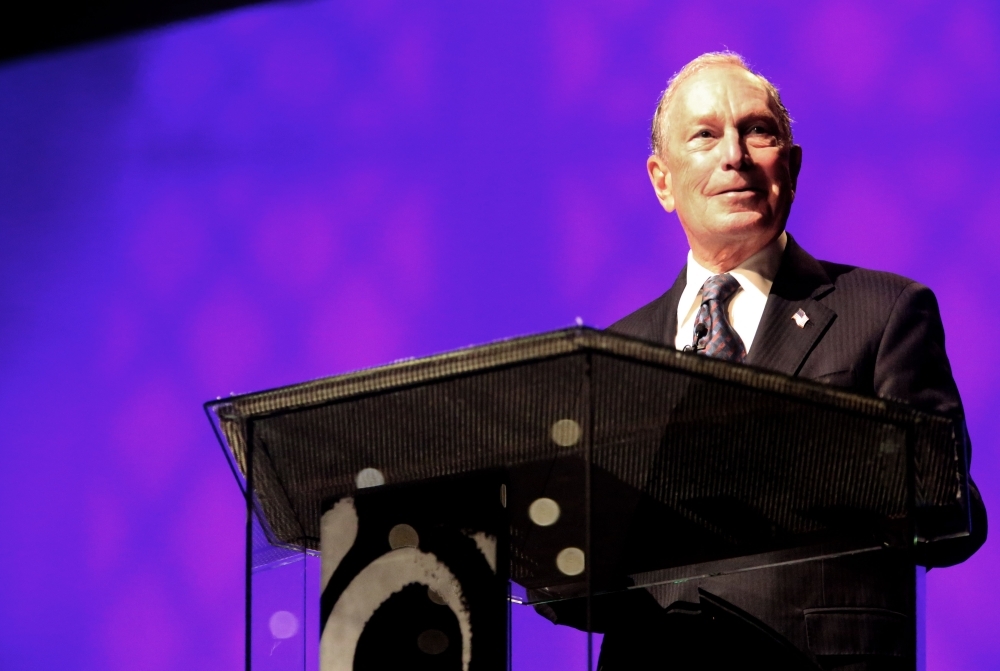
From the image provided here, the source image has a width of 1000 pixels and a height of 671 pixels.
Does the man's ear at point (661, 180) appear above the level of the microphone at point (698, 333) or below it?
above

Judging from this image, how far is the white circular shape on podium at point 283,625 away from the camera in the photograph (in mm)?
1398

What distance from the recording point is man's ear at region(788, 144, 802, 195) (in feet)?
7.52

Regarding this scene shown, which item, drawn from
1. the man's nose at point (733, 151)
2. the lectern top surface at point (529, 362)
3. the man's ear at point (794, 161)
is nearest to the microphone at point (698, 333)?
the man's nose at point (733, 151)

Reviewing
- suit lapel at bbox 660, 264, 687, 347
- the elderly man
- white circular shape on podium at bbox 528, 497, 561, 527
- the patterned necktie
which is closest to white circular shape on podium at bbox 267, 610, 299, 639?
white circular shape on podium at bbox 528, 497, 561, 527

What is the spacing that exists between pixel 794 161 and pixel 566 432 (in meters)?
1.21

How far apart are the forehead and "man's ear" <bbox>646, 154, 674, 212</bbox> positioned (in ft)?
0.42

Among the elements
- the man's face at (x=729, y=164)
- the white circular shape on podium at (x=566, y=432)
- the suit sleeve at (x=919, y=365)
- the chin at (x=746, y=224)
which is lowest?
the white circular shape on podium at (x=566, y=432)

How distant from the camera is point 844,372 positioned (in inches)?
70.6

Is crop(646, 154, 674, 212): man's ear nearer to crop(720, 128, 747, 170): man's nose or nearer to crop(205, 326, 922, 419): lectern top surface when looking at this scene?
crop(720, 128, 747, 170): man's nose

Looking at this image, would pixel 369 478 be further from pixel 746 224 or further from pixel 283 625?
pixel 746 224

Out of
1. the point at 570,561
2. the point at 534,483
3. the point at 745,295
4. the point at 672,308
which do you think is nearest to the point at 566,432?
the point at 534,483

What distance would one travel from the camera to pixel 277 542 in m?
1.48

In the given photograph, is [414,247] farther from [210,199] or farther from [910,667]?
[910,667]

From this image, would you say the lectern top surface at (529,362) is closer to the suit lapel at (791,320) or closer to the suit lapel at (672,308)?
the suit lapel at (791,320)
